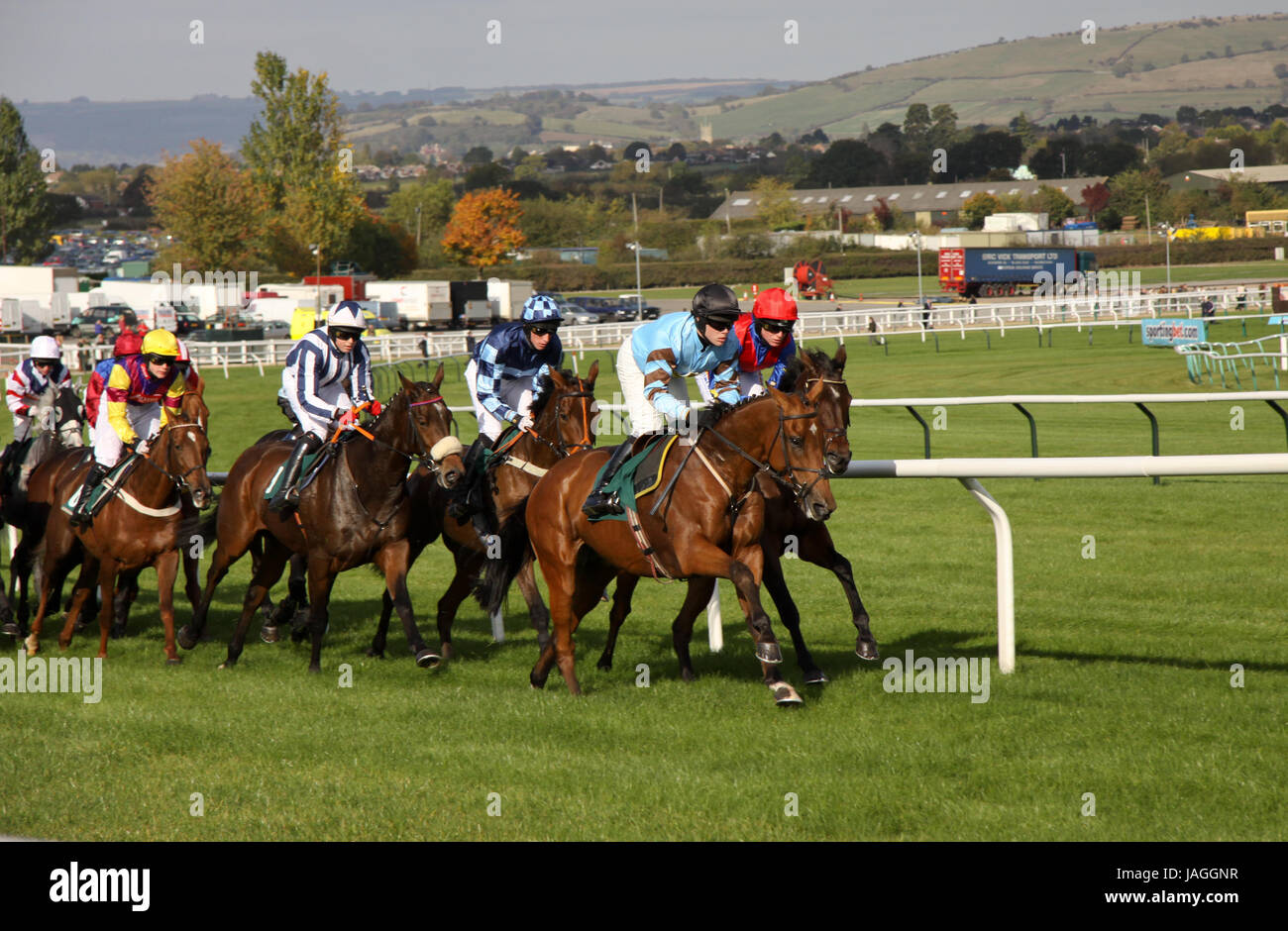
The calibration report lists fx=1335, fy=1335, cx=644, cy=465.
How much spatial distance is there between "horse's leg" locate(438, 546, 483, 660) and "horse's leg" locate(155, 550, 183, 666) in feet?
5.85

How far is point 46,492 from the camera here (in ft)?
33.6

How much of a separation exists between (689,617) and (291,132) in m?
56.3

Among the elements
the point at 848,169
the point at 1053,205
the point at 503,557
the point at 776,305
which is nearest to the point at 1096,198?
the point at 1053,205

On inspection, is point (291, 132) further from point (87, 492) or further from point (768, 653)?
point (768, 653)

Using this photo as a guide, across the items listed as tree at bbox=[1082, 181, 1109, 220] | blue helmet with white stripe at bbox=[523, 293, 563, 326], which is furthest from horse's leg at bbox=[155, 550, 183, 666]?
tree at bbox=[1082, 181, 1109, 220]

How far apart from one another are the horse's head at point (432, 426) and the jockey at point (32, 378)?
4.68 m

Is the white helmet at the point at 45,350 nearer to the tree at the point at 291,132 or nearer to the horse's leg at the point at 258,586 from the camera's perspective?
the horse's leg at the point at 258,586

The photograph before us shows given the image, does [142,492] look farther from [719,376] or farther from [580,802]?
[580,802]

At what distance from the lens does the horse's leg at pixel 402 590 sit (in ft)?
25.1

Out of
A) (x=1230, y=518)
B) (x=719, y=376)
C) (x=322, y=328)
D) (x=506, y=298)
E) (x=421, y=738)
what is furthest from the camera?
(x=506, y=298)

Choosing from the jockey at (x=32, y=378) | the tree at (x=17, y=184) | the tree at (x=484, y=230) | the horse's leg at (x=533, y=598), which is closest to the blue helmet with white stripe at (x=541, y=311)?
the horse's leg at (x=533, y=598)

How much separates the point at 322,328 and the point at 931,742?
16.9ft

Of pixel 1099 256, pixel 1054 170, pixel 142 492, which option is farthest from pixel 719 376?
pixel 1054 170

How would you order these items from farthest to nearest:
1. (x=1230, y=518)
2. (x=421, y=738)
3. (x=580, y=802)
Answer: (x=1230, y=518), (x=421, y=738), (x=580, y=802)
